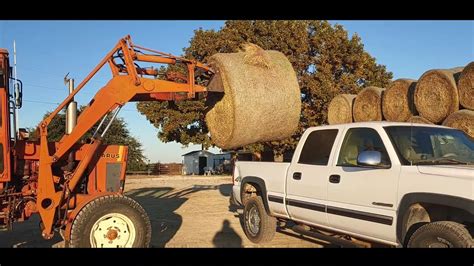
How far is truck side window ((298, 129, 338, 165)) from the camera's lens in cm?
634

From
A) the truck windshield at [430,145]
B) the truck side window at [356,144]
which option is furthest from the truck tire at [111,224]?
the truck windshield at [430,145]

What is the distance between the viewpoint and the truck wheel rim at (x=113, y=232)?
634cm

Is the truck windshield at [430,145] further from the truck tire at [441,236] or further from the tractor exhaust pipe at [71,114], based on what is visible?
the tractor exhaust pipe at [71,114]

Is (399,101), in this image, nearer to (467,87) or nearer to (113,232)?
(467,87)

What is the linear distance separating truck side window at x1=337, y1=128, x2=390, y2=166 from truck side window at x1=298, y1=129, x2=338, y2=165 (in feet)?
0.81

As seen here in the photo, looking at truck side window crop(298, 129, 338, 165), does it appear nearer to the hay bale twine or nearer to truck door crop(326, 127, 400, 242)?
truck door crop(326, 127, 400, 242)

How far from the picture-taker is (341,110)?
38.4ft

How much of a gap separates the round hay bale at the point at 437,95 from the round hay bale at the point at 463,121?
1.21 ft

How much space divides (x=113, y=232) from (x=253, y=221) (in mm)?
2528

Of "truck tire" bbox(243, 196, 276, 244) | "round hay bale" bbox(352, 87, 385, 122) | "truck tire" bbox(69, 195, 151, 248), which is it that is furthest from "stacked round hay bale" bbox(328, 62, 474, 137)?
"truck tire" bbox(69, 195, 151, 248)

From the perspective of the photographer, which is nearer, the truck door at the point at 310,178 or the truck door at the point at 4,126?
the truck door at the point at 310,178

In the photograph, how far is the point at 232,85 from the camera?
7.12 meters
